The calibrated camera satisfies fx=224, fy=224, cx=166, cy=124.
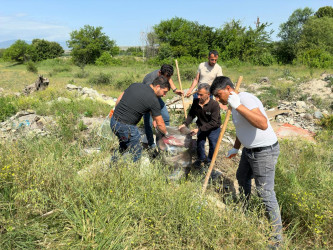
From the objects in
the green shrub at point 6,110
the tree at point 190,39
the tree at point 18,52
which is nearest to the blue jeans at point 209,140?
the green shrub at point 6,110

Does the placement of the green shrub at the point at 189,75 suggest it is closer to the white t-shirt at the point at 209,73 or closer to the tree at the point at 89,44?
the white t-shirt at the point at 209,73

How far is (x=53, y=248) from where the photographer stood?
1576 millimetres

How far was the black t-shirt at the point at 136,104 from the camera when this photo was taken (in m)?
2.70

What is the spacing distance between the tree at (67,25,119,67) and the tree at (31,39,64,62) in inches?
338

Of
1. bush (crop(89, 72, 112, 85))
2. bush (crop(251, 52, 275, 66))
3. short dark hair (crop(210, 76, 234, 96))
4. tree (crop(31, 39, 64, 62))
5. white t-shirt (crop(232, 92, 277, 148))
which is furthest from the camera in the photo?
tree (crop(31, 39, 64, 62))

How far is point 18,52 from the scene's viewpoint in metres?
39.9

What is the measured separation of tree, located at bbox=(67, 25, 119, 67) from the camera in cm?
3678

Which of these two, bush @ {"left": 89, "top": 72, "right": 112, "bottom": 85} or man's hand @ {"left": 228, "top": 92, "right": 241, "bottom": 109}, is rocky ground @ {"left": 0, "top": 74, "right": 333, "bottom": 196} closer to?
man's hand @ {"left": 228, "top": 92, "right": 241, "bottom": 109}

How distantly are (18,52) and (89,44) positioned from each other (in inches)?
552

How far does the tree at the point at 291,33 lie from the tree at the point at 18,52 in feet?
135

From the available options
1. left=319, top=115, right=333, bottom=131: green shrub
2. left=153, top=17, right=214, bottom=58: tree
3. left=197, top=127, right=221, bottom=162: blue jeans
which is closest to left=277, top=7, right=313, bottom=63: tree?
left=153, top=17, right=214, bottom=58: tree

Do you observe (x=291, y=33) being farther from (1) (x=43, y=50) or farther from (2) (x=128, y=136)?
(1) (x=43, y=50)

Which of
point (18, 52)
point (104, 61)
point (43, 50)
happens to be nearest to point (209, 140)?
point (104, 61)

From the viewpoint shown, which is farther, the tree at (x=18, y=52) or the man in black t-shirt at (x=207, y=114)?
the tree at (x=18, y=52)
